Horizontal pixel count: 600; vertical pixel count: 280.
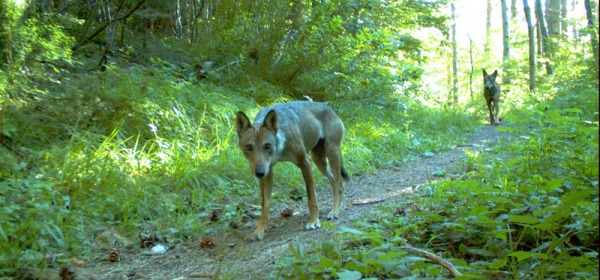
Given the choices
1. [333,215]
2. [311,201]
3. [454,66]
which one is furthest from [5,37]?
[454,66]

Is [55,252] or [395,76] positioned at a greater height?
[395,76]

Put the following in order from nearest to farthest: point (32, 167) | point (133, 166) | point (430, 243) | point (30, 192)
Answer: point (430, 243)
point (30, 192)
point (32, 167)
point (133, 166)

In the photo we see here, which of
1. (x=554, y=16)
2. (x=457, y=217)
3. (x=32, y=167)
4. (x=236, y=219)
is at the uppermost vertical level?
(x=554, y=16)

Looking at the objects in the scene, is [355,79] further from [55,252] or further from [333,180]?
[55,252]

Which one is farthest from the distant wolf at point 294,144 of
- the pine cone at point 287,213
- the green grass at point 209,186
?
the green grass at point 209,186

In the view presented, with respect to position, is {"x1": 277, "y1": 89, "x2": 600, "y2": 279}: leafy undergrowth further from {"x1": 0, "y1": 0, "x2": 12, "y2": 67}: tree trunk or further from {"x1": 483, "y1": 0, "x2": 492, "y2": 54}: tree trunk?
{"x1": 483, "y1": 0, "x2": 492, "y2": 54}: tree trunk

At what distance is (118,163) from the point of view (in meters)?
5.79

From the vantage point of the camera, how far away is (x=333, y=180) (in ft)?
19.7

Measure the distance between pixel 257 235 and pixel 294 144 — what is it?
1179 mm

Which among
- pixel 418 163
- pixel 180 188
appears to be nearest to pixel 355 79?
pixel 418 163

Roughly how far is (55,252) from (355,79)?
337 inches

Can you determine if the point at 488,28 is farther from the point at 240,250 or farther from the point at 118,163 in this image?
the point at 240,250

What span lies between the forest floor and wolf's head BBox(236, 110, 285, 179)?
2.61 ft

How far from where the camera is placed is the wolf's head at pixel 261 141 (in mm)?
4711
